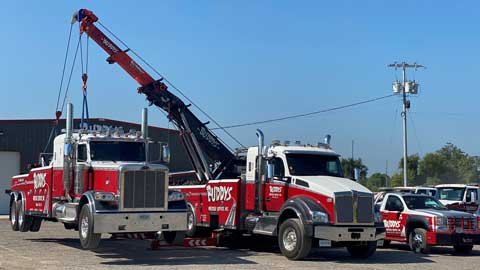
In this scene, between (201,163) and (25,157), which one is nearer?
(201,163)

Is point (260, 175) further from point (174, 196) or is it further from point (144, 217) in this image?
point (144, 217)

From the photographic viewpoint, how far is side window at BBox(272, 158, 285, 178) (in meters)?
18.1

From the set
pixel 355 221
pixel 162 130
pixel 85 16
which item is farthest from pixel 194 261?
pixel 162 130

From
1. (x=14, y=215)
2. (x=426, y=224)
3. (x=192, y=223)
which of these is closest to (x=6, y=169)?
(x=14, y=215)

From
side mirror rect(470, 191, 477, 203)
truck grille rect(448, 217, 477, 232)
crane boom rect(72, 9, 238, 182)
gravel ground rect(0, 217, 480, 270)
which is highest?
crane boom rect(72, 9, 238, 182)

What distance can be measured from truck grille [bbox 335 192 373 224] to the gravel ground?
3.38 ft

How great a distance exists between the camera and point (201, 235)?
2188 cm

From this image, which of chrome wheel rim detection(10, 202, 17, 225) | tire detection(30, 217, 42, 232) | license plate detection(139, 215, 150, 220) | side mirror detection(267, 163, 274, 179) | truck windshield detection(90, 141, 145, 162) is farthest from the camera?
chrome wheel rim detection(10, 202, 17, 225)

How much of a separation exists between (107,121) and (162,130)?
3915mm

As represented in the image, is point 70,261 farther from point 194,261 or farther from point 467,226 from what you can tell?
point 467,226

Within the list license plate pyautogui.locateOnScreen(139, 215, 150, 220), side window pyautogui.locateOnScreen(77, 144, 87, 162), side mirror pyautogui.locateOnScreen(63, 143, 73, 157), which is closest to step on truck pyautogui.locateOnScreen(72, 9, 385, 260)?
license plate pyautogui.locateOnScreen(139, 215, 150, 220)

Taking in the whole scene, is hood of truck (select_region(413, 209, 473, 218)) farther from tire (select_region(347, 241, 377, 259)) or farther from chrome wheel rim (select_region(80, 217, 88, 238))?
chrome wheel rim (select_region(80, 217, 88, 238))

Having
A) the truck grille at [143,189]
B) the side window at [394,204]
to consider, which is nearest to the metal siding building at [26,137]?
the side window at [394,204]

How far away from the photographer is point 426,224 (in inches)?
750
